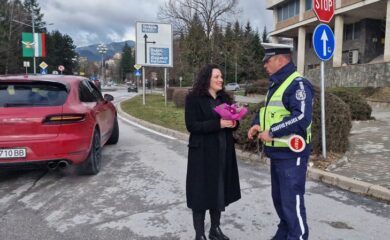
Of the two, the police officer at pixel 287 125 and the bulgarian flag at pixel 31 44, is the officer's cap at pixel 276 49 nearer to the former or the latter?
the police officer at pixel 287 125

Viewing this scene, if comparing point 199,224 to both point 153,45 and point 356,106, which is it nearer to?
point 356,106

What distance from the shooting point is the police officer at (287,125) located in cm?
300

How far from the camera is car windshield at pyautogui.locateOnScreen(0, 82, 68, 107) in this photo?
Result: 212 inches

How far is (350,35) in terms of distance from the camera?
125ft

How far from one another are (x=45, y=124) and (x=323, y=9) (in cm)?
479

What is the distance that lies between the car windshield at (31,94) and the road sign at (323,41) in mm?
4096

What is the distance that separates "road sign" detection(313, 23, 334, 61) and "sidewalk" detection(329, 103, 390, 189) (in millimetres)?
1848

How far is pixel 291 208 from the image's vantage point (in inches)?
125

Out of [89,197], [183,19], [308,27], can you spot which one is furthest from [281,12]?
[89,197]

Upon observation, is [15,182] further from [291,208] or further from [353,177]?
[353,177]

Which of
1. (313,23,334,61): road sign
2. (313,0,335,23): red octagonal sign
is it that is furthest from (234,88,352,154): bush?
(313,0,335,23): red octagonal sign

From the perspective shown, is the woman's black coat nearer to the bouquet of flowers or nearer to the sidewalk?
the bouquet of flowers

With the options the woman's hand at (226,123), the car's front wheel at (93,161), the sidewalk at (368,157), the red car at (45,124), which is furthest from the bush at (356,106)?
the woman's hand at (226,123)

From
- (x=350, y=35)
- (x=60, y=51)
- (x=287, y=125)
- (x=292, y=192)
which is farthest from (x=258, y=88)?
(x=60, y=51)
